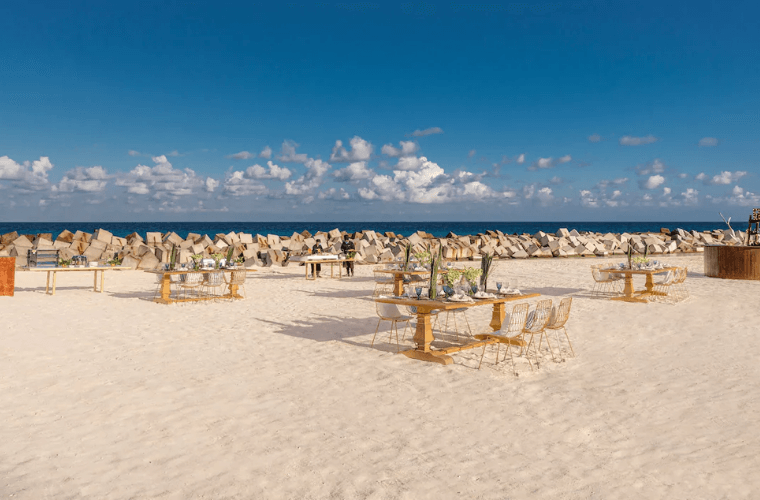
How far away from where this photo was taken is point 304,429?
469 centimetres

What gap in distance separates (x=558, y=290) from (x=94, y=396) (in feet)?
37.1

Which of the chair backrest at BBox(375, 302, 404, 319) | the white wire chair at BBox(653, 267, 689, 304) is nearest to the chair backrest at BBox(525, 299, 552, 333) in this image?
the chair backrest at BBox(375, 302, 404, 319)

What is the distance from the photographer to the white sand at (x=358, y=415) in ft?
12.3

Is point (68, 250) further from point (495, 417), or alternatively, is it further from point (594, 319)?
point (495, 417)

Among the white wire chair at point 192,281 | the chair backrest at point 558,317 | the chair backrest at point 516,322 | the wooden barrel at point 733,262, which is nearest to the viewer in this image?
the chair backrest at point 516,322

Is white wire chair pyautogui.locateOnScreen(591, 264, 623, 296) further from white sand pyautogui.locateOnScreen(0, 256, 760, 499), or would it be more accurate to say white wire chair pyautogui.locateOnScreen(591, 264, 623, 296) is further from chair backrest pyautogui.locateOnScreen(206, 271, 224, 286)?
chair backrest pyautogui.locateOnScreen(206, 271, 224, 286)

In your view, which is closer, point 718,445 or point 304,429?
point 718,445

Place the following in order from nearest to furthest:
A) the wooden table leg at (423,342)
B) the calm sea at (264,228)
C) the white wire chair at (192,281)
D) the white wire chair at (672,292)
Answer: the wooden table leg at (423,342)
the white wire chair at (672,292)
the white wire chair at (192,281)
the calm sea at (264,228)

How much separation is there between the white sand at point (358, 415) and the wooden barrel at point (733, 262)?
8057mm

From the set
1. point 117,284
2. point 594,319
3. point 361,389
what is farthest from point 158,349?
point 117,284

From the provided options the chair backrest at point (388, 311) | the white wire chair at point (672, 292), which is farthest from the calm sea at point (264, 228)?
the chair backrest at point (388, 311)

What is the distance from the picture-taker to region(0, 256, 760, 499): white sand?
12.3 feet

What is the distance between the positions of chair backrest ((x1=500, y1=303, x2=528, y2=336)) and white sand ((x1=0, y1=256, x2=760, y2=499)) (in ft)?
1.41

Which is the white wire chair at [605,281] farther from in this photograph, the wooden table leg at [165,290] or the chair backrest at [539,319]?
A: the wooden table leg at [165,290]
